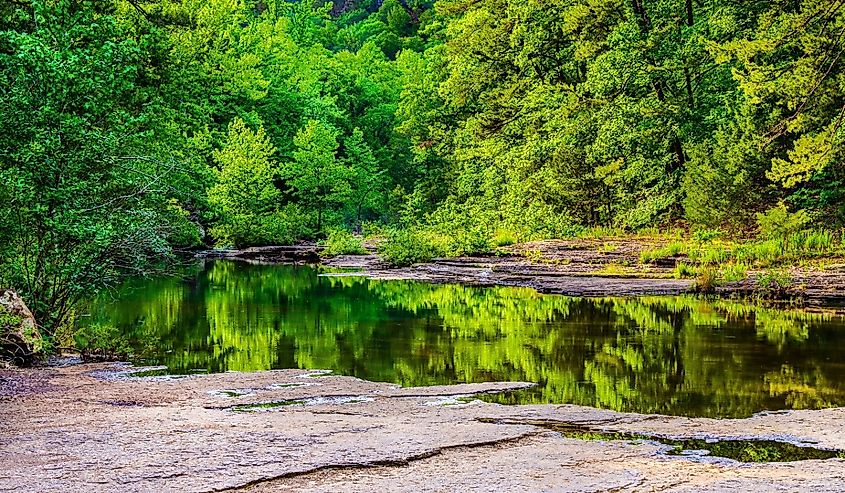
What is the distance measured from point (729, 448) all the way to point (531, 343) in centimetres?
689

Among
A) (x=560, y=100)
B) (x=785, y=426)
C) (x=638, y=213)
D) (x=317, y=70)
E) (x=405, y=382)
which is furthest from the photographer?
(x=317, y=70)

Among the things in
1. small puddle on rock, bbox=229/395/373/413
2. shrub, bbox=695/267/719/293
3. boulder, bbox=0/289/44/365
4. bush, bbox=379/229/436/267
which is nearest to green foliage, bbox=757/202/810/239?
shrub, bbox=695/267/719/293

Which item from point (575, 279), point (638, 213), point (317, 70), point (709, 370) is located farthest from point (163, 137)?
point (317, 70)

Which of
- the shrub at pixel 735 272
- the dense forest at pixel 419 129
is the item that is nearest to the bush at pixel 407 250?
the dense forest at pixel 419 129

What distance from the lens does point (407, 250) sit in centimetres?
2972

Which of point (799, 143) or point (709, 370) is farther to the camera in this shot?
point (799, 143)

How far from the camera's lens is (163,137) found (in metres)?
25.3

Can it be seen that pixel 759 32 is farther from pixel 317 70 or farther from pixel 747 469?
pixel 317 70

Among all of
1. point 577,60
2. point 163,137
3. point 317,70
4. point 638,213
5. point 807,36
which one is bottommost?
point 638,213

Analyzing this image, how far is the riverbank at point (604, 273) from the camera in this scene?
18047 mm

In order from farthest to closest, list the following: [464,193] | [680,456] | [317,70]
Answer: [317,70]
[464,193]
[680,456]

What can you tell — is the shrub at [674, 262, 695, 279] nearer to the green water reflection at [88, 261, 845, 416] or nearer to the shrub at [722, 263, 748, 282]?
the shrub at [722, 263, 748, 282]

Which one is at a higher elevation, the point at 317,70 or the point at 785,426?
the point at 317,70

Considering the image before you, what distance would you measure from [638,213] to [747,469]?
26010mm
